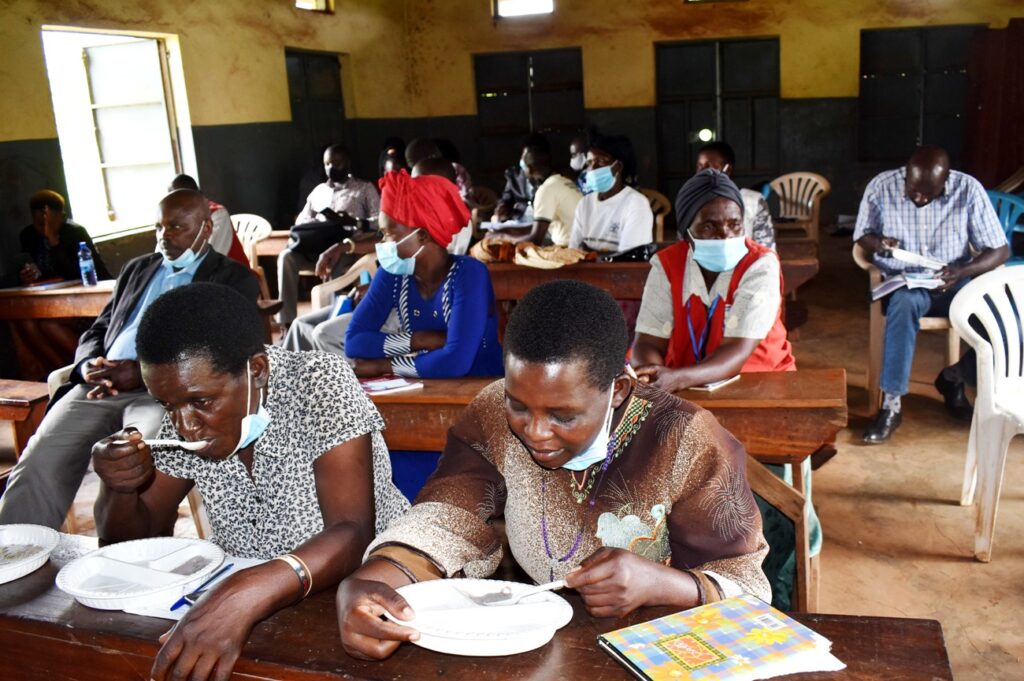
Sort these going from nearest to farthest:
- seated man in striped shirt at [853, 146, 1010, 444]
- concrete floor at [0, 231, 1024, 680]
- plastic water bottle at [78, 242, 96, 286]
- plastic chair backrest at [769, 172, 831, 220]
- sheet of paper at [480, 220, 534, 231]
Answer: concrete floor at [0, 231, 1024, 680]
seated man in striped shirt at [853, 146, 1010, 444]
plastic water bottle at [78, 242, 96, 286]
sheet of paper at [480, 220, 534, 231]
plastic chair backrest at [769, 172, 831, 220]

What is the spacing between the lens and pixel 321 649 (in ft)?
4.71

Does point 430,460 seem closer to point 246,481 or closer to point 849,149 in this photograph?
point 246,481

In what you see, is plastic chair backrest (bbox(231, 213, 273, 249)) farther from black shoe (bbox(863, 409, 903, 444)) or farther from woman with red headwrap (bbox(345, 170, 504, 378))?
black shoe (bbox(863, 409, 903, 444))

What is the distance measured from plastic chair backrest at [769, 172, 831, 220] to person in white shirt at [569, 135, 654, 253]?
11.2ft

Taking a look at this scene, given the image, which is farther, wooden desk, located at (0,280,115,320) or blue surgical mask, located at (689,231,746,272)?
wooden desk, located at (0,280,115,320)

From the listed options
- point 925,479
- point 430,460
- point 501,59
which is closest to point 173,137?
point 501,59

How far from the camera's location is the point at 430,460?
310cm

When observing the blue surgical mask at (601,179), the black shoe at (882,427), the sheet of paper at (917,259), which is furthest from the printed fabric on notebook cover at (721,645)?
the blue surgical mask at (601,179)

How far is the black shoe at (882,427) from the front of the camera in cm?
447

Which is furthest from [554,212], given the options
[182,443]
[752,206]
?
[182,443]

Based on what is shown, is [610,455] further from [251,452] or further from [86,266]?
[86,266]

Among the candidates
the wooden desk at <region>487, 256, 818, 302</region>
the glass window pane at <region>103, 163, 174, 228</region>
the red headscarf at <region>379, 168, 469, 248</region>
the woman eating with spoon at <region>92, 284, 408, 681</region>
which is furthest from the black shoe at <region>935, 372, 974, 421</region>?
the glass window pane at <region>103, 163, 174, 228</region>

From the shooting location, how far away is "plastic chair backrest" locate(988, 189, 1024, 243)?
6354 mm

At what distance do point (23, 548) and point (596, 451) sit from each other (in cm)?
A: 116
